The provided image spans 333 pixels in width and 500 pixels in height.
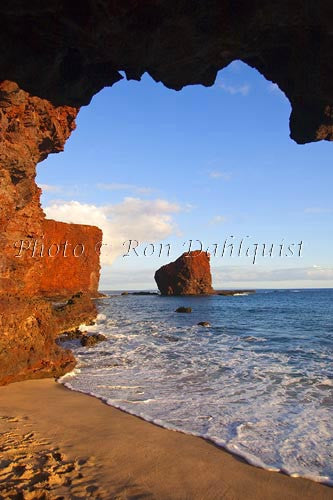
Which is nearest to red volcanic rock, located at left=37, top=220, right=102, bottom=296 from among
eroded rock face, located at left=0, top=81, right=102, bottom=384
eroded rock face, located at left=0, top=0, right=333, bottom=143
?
eroded rock face, located at left=0, top=81, right=102, bottom=384

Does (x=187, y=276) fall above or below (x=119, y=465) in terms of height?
below

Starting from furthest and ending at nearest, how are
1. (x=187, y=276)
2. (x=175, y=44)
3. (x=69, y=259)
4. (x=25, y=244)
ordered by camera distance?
1. (x=187, y=276)
2. (x=69, y=259)
3. (x=25, y=244)
4. (x=175, y=44)

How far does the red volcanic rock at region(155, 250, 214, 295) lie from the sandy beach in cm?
8995

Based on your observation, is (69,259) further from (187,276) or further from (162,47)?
(162,47)

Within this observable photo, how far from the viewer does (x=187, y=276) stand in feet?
321

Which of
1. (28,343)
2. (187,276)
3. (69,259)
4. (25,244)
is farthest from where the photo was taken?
(187,276)

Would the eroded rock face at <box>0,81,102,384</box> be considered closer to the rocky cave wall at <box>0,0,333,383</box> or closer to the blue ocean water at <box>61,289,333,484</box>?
the rocky cave wall at <box>0,0,333,383</box>

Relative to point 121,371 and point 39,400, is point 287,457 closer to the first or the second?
point 39,400

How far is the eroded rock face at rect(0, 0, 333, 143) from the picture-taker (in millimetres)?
4059

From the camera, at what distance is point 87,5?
414 centimetres

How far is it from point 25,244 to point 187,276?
74.5 m

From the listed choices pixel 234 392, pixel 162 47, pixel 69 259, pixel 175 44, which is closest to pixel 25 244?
pixel 234 392

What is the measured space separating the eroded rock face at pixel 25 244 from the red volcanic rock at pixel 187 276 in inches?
2697

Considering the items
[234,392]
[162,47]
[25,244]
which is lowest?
[234,392]
